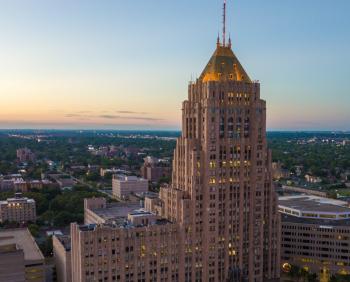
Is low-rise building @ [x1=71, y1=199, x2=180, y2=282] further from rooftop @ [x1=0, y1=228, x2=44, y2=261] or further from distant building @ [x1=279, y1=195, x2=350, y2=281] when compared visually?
distant building @ [x1=279, y1=195, x2=350, y2=281]

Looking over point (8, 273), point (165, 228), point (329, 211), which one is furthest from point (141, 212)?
point (329, 211)

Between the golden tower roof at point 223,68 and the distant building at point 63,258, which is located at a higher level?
the golden tower roof at point 223,68

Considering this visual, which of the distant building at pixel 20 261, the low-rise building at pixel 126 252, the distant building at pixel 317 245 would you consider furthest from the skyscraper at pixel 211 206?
the distant building at pixel 317 245

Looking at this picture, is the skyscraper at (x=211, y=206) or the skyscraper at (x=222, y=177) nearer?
the skyscraper at (x=211, y=206)

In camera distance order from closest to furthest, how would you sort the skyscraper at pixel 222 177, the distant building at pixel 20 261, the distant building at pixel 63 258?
1. the skyscraper at pixel 222 177
2. the distant building at pixel 20 261
3. the distant building at pixel 63 258

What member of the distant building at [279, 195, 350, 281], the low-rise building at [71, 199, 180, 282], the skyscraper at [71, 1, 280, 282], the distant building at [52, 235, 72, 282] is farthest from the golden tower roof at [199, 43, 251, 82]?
the distant building at [52, 235, 72, 282]

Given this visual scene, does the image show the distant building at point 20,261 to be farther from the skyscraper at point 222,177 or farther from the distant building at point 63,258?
the skyscraper at point 222,177
